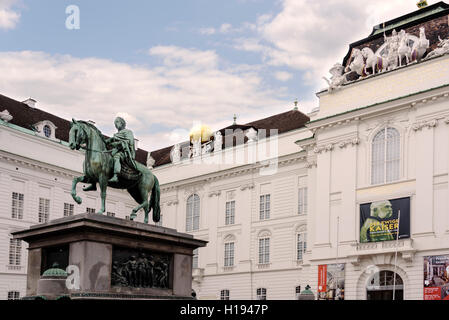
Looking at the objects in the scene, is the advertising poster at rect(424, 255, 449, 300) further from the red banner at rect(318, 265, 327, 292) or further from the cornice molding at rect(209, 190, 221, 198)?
the cornice molding at rect(209, 190, 221, 198)

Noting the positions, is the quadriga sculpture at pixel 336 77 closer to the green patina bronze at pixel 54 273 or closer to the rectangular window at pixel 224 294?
the rectangular window at pixel 224 294

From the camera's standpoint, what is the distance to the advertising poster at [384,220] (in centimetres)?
3725

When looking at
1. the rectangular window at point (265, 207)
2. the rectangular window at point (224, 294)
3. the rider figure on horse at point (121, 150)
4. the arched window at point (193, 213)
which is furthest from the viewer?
the arched window at point (193, 213)

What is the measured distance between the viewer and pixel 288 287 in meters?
46.1

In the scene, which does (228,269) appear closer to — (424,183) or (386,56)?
(424,183)

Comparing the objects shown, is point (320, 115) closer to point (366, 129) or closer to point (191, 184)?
point (366, 129)

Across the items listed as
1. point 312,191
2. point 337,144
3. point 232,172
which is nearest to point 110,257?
point 337,144

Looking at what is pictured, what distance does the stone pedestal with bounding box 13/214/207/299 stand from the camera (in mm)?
16828

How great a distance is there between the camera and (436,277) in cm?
3547

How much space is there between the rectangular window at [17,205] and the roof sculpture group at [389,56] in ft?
75.8

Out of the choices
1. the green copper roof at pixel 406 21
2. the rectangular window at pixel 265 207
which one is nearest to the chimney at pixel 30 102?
the rectangular window at pixel 265 207
